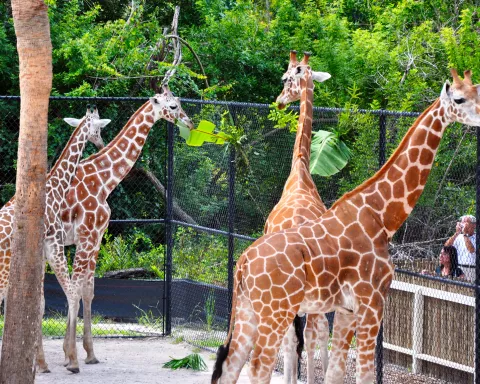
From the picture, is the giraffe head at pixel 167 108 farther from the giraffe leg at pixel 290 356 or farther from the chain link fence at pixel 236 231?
the giraffe leg at pixel 290 356

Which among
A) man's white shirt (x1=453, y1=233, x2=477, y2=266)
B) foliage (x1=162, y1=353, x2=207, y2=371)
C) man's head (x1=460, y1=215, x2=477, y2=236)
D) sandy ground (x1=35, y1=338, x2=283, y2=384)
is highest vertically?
man's head (x1=460, y1=215, x2=477, y2=236)

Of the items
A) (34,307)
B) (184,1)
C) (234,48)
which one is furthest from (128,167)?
(184,1)

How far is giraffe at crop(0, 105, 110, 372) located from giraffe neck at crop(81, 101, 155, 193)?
0.21 meters

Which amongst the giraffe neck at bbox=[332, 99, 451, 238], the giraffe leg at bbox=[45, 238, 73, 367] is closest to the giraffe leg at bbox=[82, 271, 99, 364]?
the giraffe leg at bbox=[45, 238, 73, 367]

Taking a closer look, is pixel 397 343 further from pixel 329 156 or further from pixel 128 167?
pixel 128 167

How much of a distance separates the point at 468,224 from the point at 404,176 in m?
1.33

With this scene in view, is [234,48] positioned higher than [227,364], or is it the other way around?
[234,48]

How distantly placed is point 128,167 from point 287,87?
2.02 meters

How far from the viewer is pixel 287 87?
7926 millimetres

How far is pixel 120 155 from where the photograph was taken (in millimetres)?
9047

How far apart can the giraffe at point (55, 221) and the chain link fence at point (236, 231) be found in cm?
115

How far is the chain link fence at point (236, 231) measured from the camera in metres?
7.79

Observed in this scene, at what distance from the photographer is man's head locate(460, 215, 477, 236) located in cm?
733

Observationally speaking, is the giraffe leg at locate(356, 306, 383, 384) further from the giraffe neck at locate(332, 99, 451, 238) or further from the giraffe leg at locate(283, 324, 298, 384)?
the giraffe leg at locate(283, 324, 298, 384)
